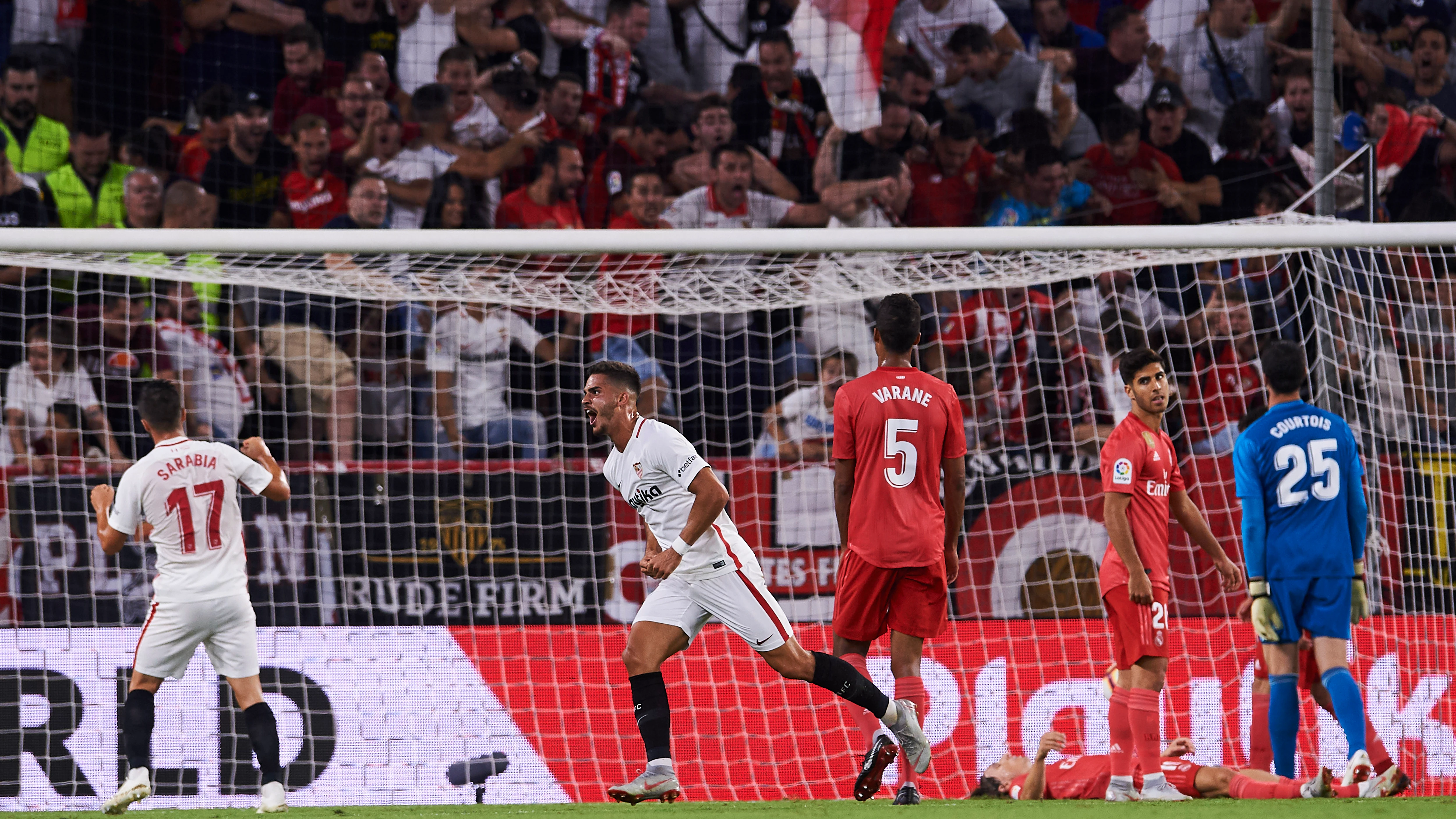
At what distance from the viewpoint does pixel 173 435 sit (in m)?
5.43

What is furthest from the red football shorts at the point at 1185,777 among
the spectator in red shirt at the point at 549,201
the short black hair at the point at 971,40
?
the short black hair at the point at 971,40

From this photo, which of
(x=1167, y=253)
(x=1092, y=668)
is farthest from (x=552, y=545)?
(x=1167, y=253)

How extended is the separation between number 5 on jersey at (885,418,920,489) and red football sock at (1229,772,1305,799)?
6.44ft

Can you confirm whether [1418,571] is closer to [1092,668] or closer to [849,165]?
[1092,668]

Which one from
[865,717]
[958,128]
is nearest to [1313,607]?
[865,717]

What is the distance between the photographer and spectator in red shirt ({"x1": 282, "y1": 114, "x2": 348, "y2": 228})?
378 inches

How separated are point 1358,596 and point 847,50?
6.16 meters

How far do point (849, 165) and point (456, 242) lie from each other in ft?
14.7

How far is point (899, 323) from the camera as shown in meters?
4.98

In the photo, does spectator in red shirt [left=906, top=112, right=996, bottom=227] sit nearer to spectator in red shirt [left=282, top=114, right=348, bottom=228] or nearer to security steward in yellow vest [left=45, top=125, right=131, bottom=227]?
spectator in red shirt [left=282, top=114, right=348, bottom=228]

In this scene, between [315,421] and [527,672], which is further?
[315,421]

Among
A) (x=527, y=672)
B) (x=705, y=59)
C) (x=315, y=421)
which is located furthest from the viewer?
(x=705, y=59)

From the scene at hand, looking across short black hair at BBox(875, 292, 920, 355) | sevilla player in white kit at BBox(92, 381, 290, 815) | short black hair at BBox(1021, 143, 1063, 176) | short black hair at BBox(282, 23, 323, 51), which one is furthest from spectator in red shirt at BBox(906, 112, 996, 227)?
sevilla player in white kit at BBox(92, 381, 290, 815)

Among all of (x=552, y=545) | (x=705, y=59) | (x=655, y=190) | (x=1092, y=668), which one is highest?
(x=705, y=59)
